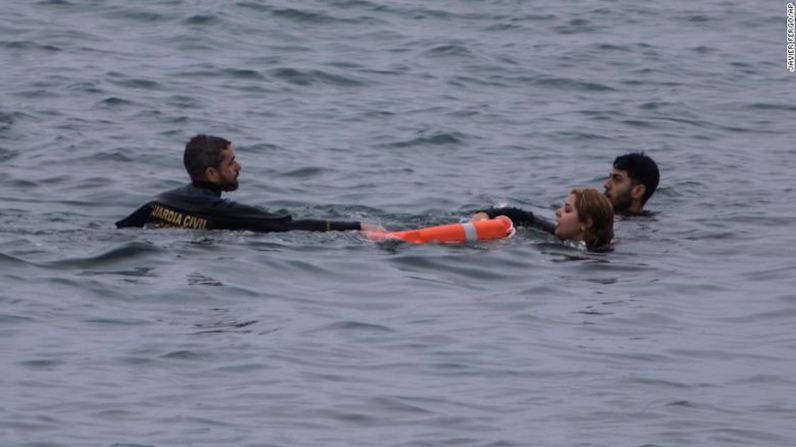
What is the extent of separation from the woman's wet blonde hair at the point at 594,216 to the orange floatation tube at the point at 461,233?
1.96 ft

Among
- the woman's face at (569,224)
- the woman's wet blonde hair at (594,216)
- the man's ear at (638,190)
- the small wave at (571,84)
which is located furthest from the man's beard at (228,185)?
the small wave at (571,84)

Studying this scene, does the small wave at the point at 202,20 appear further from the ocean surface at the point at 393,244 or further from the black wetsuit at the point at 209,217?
the black wetsuit at the point at 209,217

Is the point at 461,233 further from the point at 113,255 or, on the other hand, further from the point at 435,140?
the point at 435,140

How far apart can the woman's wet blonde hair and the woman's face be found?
41 mm

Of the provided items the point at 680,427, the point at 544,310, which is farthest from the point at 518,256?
A: the point at 680,427

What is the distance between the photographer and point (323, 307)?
1056cm

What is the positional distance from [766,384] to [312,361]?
2633 millimetres

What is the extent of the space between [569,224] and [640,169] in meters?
1.71

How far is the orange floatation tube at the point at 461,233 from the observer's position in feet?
41.2

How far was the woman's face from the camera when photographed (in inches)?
508

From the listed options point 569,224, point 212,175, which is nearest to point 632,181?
point 569,224

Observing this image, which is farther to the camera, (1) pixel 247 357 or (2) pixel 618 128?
(2) pixel 618 128

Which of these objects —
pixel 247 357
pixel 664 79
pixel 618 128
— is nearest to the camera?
pixel 247 357

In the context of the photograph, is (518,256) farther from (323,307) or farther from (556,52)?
(556,52)
